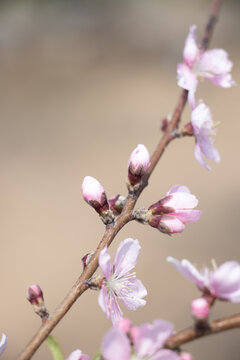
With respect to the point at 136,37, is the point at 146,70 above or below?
below

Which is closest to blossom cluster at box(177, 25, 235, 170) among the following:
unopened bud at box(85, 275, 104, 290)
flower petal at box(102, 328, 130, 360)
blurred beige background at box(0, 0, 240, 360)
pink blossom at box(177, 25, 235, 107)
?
pink blossom at box(177, 25, 235, 107)

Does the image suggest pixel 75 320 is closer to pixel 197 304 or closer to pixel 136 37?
pixel 197 304

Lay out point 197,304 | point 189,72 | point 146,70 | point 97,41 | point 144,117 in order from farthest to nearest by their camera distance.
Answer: point 97,41, point 146,70, point 144,117, point 189,72, point 197,304

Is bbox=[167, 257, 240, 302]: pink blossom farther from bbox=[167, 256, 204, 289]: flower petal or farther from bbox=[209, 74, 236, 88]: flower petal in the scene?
bbox=[209, 74, 236, 88]: flower petal

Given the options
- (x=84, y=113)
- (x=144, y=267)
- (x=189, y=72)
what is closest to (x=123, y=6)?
(x=84, y=113)

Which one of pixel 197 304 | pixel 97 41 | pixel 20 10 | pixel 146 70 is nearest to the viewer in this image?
pixel 197 304

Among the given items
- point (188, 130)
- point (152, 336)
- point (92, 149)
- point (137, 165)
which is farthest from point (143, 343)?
point (92, 149)

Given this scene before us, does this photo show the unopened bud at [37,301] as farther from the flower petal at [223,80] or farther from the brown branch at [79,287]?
the flower petal at [223,80]

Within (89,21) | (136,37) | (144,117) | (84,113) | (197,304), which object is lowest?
(197,304)
